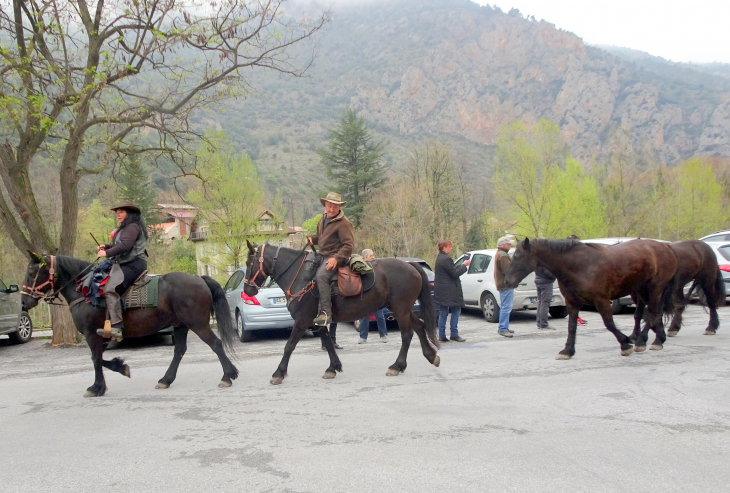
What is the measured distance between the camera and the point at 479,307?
1446cm

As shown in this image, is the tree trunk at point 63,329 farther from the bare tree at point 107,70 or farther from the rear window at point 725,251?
the rear window at point 725,251

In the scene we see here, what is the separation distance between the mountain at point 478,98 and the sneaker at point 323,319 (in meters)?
86.7

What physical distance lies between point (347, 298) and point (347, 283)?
31 cm

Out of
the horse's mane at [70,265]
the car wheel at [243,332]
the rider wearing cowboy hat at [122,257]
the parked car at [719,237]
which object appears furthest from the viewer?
the parked car at [719,237]

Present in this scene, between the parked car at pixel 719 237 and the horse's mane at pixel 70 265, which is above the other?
the parked car at pixel 719 237

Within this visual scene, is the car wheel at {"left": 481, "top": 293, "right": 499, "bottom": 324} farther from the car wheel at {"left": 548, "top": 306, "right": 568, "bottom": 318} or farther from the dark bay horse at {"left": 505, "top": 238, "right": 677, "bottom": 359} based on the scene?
the dark bay horse at {"left": 505, "top": 238, "right": 677, "bottom": 359}

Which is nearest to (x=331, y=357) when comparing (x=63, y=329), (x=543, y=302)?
(x=543, y=302)

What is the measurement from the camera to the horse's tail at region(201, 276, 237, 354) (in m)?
7.72

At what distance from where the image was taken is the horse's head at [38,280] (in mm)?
Result: 7141

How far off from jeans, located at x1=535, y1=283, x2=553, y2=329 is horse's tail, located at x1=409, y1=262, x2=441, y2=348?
4.73 m

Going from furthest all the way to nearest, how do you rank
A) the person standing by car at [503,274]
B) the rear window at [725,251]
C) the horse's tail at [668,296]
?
1. the rear window at [725,251]
2. the person standing by car at [503,274]
3. the horse's tail at [668,296]

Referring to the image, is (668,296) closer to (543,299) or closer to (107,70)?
(543,299)

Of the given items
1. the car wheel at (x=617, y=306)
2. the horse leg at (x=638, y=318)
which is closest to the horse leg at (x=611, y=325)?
the horse leg at (x=638, y=318)

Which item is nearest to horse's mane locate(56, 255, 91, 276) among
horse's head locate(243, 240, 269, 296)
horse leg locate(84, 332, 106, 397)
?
horse leg locate(84, 332, 106, 397)
